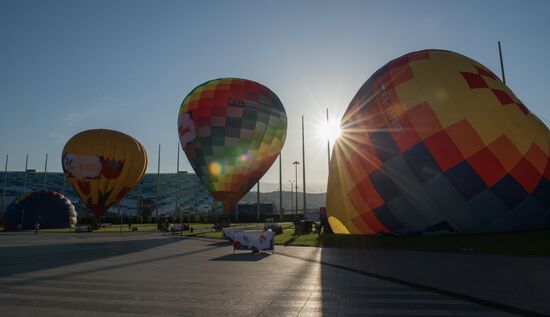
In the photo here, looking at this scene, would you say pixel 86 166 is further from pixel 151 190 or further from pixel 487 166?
pixel 151 190

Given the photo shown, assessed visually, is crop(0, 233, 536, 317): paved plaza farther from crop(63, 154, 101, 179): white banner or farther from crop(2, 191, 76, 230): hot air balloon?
crop(2, 191, 76, 230): hot air balloon

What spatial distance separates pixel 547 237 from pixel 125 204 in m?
159

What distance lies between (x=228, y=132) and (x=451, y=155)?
23.6m

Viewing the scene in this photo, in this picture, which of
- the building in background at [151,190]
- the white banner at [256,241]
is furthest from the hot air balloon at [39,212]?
the building in background at [151,190]

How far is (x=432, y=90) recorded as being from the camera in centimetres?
2116

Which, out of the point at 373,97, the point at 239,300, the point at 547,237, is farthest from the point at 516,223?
the point at 239,300

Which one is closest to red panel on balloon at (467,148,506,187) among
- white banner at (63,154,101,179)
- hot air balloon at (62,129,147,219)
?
hot air balloon at (62,129,147,219)

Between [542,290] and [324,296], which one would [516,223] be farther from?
[324,296]

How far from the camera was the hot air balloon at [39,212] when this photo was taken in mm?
56906

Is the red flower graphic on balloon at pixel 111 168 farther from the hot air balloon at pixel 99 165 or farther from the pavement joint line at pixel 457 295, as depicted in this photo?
the pavement joint line at pixel 457 295

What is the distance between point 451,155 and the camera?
20062mm

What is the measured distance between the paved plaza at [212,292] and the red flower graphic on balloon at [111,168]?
34526 millimetres

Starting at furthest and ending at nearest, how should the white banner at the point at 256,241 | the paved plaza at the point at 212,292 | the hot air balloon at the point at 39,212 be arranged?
the hot air balloon at the point at 39,212 < the white banner at the point at 256,241 < the paved plaza at the point at 212,292

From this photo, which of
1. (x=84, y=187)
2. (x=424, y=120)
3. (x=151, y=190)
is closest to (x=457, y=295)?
(x=424, y=120)
